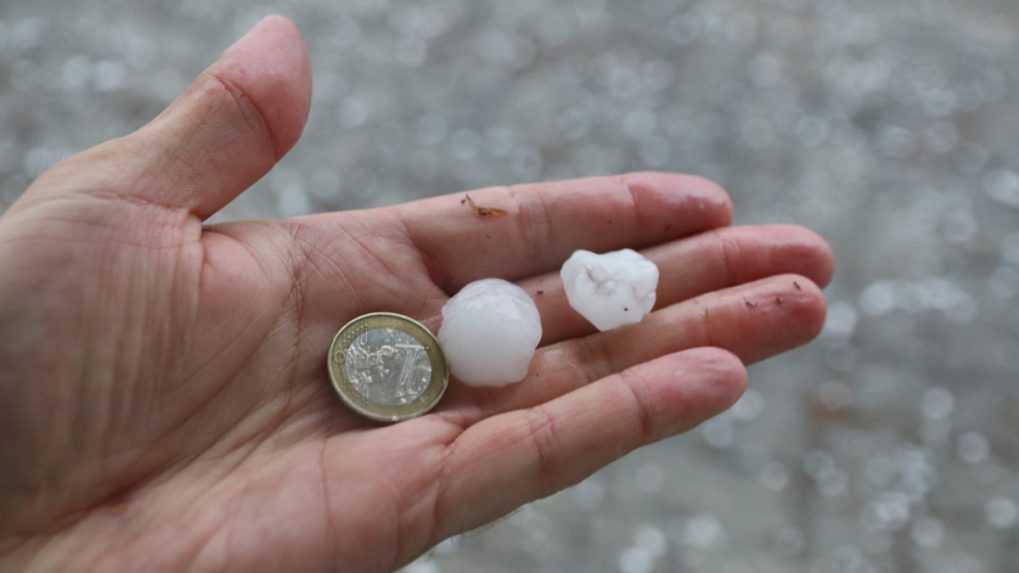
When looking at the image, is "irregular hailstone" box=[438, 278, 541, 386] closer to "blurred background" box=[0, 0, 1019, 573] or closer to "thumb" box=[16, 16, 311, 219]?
"thumb" box=[16, 16, 311, 219]

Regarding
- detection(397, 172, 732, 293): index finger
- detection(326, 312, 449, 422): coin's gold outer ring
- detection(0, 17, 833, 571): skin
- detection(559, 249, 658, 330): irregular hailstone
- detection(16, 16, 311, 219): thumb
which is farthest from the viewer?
detection(397, 172, 732, 293): index finger

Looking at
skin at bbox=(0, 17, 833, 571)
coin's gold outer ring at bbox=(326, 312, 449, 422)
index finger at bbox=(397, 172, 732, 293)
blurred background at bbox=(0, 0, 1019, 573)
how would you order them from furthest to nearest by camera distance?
1. blurred background at bbox=(0, 0, 1019, 573)
2. index finger at bbox=(397, 172, 732, 293)
3. coin's gold outer ring at bbox=(326, 312, 449, 422)
4. skin at bbox=(0, 17, 833, 571)

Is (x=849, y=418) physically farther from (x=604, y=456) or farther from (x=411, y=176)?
(x=411, y=176)

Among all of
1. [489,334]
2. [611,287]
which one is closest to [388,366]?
[489,334]

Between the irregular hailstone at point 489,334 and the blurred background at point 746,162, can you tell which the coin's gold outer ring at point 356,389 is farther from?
the blurred background at point 746,162

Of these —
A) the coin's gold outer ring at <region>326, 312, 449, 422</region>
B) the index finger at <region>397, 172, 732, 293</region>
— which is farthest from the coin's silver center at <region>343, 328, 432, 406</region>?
the index finger at <region>397, 172, 732, 293</region>

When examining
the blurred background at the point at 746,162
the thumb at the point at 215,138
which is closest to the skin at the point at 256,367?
the thumb at the point at 215,138
